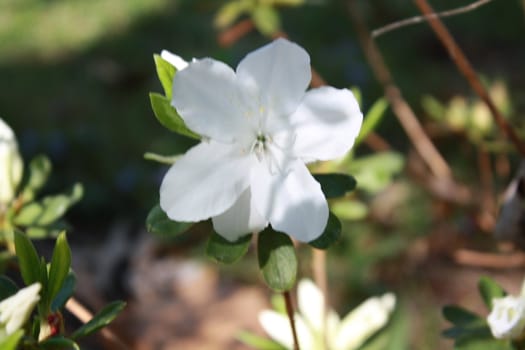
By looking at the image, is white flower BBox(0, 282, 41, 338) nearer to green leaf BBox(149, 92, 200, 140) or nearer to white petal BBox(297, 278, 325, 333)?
green leaf BBox(149, 92, 200, 140)

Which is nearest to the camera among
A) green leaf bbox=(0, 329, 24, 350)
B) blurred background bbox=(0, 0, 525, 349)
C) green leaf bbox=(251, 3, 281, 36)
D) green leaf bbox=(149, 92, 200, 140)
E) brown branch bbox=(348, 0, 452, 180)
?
green leaf bbox=(0, 329, 24, 350)

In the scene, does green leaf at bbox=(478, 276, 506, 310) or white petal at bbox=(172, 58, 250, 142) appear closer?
white petal at bbox=(172, 58, 250, 142)

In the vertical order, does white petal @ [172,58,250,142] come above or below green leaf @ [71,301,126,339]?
above

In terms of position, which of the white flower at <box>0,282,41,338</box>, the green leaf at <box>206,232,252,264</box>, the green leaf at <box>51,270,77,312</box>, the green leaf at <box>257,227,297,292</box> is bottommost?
the green leaf at <box>51,270,77,312</box>

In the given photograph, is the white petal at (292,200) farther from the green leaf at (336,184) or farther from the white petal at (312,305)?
the white petal at (312,305)

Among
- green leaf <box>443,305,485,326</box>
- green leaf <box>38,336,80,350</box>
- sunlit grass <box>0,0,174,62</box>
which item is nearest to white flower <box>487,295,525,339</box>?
green leaf <box>443,305,485,326</box>

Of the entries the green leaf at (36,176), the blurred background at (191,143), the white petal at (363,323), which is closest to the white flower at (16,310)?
the green leaf at (36,176)
